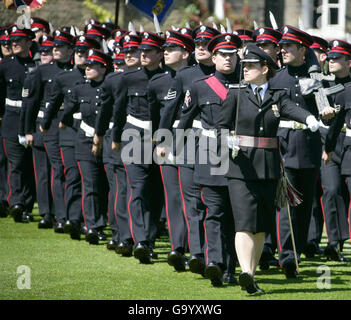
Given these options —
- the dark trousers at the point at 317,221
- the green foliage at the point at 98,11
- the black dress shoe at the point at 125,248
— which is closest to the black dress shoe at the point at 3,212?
the black dress shoe at the point at 125,248

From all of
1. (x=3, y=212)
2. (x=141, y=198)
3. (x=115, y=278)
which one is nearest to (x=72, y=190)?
(x=141, y=198)

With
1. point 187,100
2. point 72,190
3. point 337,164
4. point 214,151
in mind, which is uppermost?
point 187,100

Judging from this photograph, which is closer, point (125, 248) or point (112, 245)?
point (125, 248)

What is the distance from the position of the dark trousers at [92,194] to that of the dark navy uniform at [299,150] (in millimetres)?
2761

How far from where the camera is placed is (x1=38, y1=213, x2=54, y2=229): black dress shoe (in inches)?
561

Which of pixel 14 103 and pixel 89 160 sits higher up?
pixel 14 103

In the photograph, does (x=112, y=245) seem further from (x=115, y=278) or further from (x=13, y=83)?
(x=13, y=83)

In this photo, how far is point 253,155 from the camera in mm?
9297

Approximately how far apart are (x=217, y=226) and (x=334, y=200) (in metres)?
2.90

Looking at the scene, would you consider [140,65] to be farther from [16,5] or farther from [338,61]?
[16,5]

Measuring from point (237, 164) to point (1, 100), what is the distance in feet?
22.4

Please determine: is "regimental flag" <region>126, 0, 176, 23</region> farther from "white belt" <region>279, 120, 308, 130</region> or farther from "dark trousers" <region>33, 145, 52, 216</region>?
"white belt" <region>279, 120, 308, 130</region>
